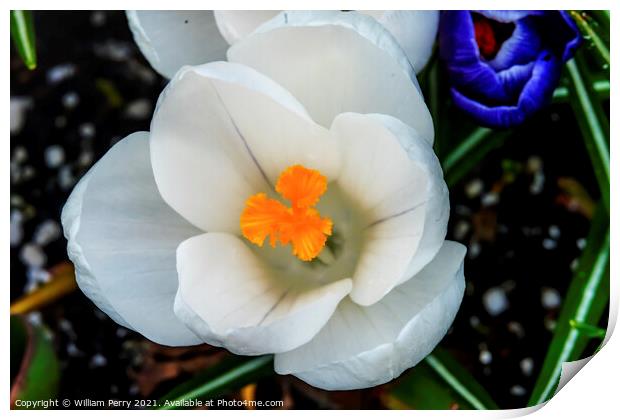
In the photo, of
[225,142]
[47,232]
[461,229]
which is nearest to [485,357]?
[461,229]

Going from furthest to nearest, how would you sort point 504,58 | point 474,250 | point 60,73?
point 474,250, point 60,73, point 504,58

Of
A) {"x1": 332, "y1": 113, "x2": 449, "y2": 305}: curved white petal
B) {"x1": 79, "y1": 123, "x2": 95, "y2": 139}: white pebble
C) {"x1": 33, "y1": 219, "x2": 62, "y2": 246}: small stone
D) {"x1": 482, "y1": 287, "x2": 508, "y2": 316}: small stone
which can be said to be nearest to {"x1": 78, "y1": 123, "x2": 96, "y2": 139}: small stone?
{"x1": 79, "y1": 123, "x2": 95, "y2": 139}: white pebble

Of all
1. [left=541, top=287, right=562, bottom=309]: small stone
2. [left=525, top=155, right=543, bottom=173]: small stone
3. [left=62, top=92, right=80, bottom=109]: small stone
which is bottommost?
[left=541, top=287, right=562, bottom=309]: small stone

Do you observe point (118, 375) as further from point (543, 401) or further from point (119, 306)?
point (543, 401)

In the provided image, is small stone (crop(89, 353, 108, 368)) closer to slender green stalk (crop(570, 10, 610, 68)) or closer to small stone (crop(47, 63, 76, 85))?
small stone (crop(47, 63, 76, 85))

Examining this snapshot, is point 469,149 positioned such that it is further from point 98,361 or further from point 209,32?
point 98,361
